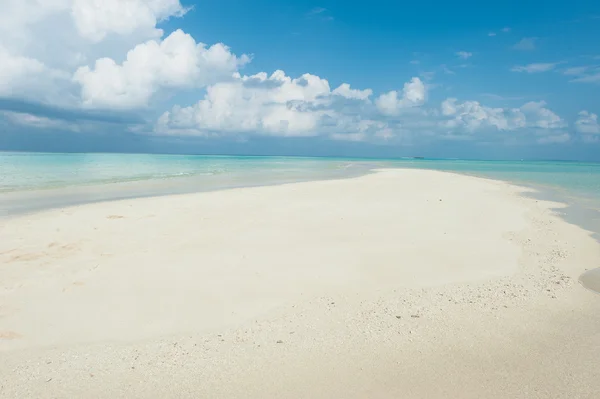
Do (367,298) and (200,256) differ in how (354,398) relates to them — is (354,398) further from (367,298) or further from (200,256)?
(200,256)

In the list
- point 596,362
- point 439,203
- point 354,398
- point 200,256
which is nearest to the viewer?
point 354,398

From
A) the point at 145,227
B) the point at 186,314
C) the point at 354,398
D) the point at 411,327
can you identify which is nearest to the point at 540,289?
the point at 411,327

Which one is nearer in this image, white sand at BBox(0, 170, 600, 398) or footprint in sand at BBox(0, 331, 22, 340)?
white sand at BBox(0, 170, 600, 398)

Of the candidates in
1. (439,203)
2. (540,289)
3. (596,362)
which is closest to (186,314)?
(596,362)

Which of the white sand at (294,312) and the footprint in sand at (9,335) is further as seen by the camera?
the footprint in sand at (9,335)

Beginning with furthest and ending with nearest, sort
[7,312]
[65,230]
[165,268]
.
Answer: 1. [65,230]
2. [165,268]
3. [7,312]

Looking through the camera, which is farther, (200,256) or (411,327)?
(200,256)

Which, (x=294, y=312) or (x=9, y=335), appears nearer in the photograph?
(x=9, y=335)
